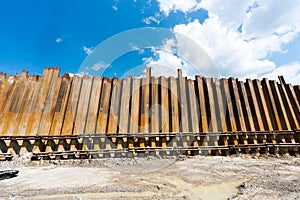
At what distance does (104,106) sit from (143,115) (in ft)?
5.98

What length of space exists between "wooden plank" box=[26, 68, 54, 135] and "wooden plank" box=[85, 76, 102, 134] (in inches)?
81.3

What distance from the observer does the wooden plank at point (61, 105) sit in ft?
27.5

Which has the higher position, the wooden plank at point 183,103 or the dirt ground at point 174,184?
the wooden plank at point 183,103

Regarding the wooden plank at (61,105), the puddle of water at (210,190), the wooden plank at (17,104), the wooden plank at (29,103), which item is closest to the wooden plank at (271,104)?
the puddle of water at (210,190)

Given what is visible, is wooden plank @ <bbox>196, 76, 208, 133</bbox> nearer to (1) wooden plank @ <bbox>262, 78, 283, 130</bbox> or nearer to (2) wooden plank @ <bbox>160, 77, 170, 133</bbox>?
(2) wooden plank @ <bbox>160, 77, 170, 133</bbox>

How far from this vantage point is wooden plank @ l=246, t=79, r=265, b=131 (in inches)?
372

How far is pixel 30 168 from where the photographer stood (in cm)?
699

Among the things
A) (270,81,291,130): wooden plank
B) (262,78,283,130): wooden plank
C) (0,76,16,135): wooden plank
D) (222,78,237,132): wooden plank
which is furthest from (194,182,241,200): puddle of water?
(0,76,16,135): wooden plank

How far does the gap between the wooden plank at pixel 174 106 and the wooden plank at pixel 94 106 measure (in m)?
3.39

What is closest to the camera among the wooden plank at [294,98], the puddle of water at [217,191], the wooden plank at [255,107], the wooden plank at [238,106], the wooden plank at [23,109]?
the puddle of water at [217,191]

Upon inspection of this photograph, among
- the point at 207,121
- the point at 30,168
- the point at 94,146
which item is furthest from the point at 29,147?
the point at 207,121

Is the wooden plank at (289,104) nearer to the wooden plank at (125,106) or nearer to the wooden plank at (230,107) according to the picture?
the wooden plank at (230,107)

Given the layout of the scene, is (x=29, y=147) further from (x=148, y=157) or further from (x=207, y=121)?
(x=207, y=121)

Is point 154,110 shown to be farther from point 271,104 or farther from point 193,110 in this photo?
point 271,104
